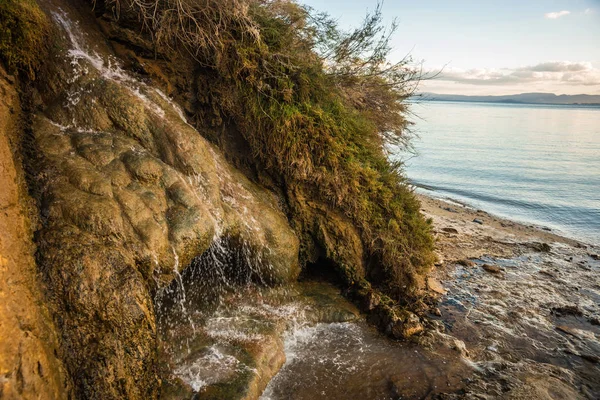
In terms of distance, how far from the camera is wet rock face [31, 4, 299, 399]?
13.5 ft

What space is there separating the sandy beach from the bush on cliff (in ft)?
5.25

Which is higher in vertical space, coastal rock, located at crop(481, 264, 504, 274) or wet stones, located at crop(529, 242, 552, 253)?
coastal rock, located at crop(481, 264, 504, 274)

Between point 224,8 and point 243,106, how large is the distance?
171 centimetres

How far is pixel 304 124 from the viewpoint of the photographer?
7512 mm

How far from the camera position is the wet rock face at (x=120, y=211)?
13.5 ft

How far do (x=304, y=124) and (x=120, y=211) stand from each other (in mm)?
3826

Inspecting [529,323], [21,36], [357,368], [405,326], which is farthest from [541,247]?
[21,36]

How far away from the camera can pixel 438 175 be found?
26.3m

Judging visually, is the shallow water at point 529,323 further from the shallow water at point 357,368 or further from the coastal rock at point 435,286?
the shallow water at point 357,368

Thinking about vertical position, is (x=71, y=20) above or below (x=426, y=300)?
above

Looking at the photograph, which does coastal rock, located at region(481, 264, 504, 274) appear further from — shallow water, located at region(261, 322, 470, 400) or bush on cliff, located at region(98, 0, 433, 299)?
shallow water, located at region(261, 322, 470, 400)

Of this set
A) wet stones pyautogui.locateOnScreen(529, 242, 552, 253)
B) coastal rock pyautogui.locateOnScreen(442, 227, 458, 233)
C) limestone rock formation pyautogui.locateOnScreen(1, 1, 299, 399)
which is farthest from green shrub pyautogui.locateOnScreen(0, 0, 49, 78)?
wet stones pyautogui.locateOnScreen(529, 242, 552, 253)

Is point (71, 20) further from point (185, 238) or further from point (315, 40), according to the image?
point (315, 40)

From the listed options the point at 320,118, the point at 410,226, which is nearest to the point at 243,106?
the point at 320,118
